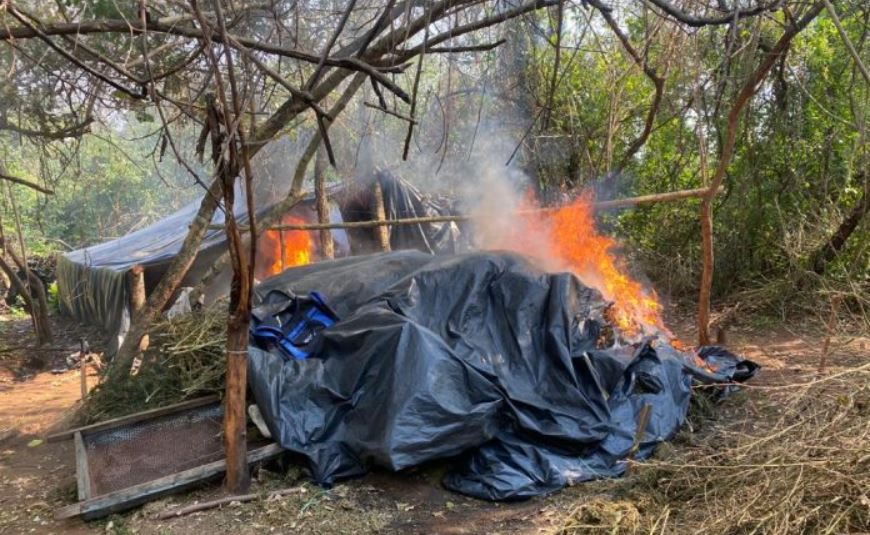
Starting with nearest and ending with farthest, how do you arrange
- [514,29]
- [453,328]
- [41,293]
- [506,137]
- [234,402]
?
[234,402]
[453,328]
[514,29]
[41,293]
[506,137]

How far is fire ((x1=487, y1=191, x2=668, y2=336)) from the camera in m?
5.73

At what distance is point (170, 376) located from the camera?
466cm

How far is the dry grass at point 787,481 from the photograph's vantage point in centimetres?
244

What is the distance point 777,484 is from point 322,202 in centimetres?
702

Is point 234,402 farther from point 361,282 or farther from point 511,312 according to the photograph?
point 511,312

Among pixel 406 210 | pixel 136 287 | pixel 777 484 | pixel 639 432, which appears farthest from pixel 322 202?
pixel 777 484

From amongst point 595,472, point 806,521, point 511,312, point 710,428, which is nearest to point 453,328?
point 511,312

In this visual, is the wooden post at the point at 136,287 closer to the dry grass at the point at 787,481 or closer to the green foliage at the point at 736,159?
the green foliage at the point at 736,159

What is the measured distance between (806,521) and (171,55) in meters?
5.63

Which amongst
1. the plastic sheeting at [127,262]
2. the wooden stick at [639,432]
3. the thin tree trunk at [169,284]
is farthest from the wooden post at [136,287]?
the wooden stick at [639,432]

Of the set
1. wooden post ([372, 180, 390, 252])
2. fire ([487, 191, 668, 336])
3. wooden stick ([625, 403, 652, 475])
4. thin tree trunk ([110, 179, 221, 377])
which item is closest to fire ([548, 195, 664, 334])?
fire ([487, 191, 668, 336])

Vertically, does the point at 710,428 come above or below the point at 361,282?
below

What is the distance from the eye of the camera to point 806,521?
248cm

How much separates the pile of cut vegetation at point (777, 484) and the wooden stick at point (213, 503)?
1708mm
